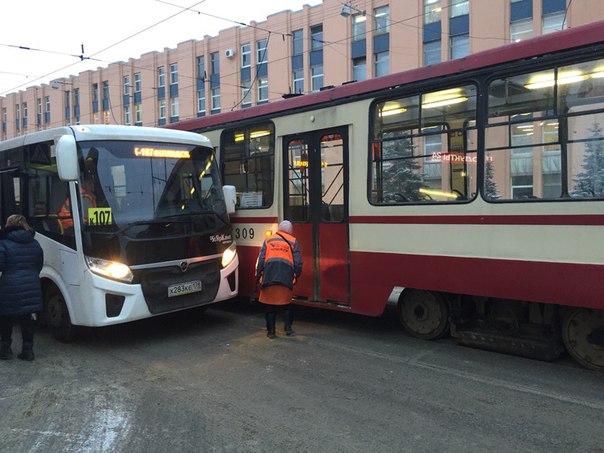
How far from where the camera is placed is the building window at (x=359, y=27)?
1110 inches

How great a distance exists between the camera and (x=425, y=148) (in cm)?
570

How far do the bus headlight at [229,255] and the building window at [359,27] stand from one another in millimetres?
23766

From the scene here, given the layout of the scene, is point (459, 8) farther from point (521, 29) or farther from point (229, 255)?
point (229, 255)

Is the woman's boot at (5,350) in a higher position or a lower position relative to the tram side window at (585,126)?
lower

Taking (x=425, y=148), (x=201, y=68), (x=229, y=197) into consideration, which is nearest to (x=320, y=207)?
(x=229, y=197)

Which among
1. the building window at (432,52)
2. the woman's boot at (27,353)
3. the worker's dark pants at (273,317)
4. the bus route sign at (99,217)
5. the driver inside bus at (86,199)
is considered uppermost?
the building window at (432,52)

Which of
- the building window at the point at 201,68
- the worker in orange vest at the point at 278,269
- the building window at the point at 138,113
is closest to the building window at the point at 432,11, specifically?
the building window at the point at 201,68

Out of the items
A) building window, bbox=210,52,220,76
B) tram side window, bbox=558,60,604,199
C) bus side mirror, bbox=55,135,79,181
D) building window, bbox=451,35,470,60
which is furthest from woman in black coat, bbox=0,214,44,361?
building window, bbox=210,52,220,76

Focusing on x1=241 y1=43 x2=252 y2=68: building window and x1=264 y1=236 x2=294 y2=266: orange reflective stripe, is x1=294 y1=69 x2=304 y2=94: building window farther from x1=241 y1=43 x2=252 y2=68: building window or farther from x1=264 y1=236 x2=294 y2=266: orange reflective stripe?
x1=264 y1=236 x2=294 y2=266: orange reflective stripe

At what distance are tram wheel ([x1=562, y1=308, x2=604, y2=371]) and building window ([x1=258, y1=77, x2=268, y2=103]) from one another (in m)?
30.1

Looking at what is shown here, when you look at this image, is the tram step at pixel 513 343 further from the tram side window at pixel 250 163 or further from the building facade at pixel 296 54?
the building facade at pixel 296 54

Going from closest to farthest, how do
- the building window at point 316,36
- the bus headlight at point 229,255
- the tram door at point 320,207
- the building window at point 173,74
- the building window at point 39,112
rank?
the tram door at point 320,207, the bus headlight at point 229,255, the building window at point 316,36, the building window at point 173,74, the building window at point 39,112

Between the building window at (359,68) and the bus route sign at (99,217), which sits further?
the building window at (359,68)

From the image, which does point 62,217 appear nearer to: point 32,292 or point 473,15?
point 32,292
